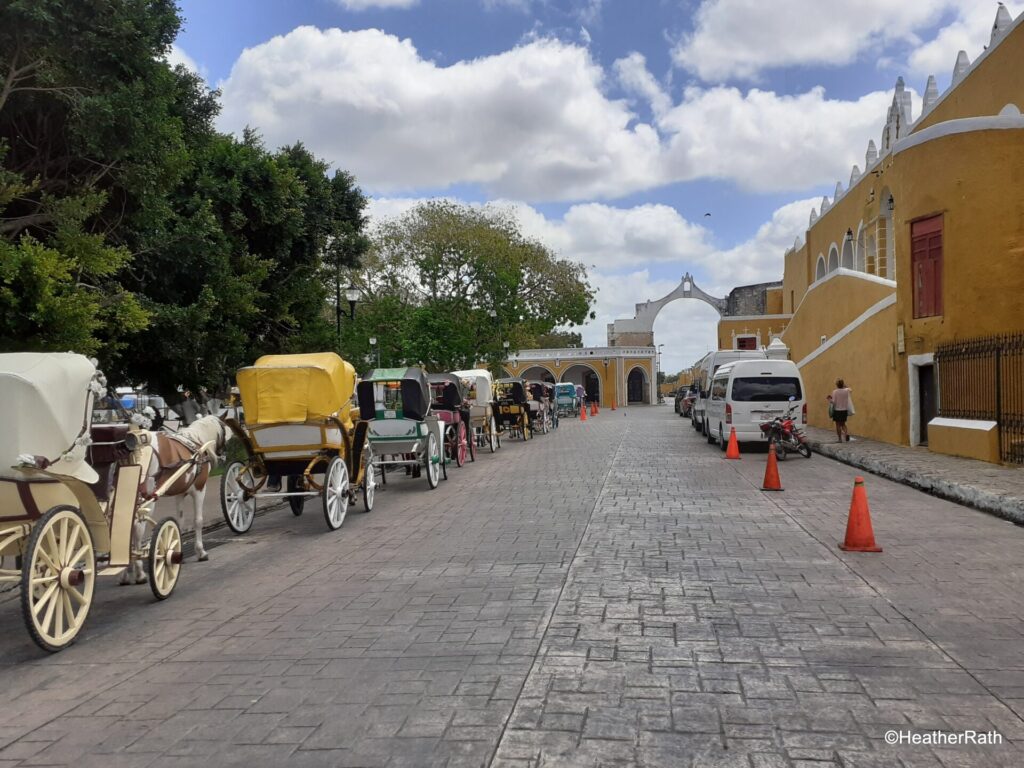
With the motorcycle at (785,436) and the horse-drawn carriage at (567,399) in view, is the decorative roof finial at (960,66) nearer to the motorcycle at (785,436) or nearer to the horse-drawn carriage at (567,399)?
the motorcycle at (785,436)

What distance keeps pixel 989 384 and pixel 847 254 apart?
23299mm

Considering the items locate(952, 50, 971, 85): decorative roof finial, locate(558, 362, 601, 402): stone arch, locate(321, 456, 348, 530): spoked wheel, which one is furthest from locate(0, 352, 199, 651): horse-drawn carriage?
locate(558, 362, 601, 402): stone arch

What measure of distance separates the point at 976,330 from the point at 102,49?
1531 cm

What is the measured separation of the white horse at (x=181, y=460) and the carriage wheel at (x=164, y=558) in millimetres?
201

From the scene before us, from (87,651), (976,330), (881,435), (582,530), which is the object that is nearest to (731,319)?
(881,435)

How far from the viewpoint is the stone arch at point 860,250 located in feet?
105

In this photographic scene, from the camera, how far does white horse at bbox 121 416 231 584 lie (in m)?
6.84

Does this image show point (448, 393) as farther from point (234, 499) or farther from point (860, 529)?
point (860, 529)

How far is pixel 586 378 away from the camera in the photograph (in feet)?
234

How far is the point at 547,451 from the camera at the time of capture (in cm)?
2133

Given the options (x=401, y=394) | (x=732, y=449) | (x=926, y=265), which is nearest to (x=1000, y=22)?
(x=926, y=265)

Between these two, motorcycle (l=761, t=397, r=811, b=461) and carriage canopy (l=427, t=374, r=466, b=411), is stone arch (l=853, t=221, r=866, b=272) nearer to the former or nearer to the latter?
motorcycle (l=761, t=397, r=811, b=461)

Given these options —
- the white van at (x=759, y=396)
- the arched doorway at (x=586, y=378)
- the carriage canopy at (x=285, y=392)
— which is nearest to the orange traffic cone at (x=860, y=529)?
the carriage canopy at (x=285, y=392)

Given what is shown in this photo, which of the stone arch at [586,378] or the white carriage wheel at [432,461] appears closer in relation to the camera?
the white carriage wheel at [432,461]
